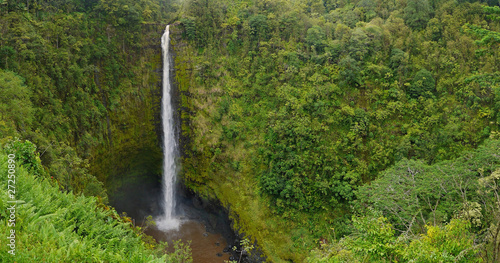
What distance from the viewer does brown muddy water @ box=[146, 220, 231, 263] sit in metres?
17.0

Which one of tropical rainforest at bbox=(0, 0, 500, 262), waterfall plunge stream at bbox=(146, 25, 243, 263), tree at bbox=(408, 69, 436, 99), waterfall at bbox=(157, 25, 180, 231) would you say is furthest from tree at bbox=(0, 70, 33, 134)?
tree at bbox=(408, 69, 436, 99)

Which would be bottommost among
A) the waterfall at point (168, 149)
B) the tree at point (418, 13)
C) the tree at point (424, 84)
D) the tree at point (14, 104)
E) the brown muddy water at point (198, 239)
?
the brown muddy water at point (198, 239)

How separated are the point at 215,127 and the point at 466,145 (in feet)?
51.3

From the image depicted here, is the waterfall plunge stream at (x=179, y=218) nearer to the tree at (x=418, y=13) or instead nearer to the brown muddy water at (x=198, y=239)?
the brown muddy water at (x=198, y=239)

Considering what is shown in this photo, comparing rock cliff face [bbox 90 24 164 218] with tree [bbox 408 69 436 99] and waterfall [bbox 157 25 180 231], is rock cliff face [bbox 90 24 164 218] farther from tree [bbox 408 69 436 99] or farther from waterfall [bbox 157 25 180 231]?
tree [bbox 408 69 436 99]

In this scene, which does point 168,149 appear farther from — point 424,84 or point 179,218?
point 424,84

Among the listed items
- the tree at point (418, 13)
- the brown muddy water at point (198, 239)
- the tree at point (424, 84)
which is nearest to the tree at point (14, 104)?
the brown muddy water at point (198, 239)

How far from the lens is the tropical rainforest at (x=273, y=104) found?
13.5 m

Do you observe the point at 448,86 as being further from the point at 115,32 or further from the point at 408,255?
the point at 115,32

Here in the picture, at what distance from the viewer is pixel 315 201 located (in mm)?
16828

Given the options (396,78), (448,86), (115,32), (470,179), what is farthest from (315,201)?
(115,32)

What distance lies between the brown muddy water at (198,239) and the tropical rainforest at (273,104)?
203 centimetres

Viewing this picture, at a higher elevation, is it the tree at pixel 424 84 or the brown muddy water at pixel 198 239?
the tree at pixel 424 84

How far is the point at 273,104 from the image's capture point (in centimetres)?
2003
